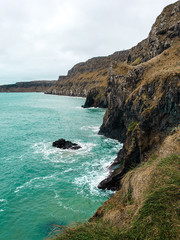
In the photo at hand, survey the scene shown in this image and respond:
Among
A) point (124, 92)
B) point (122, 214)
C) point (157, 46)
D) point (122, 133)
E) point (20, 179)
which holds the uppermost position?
point (157, 46)

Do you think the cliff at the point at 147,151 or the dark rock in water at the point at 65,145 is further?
the dark rock in water at the point at 65,145

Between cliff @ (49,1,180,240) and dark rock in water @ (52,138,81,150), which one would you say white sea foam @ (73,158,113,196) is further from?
dark rock in water @ (52,138,81,150)

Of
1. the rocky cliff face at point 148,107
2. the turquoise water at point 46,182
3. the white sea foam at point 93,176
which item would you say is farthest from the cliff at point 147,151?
the turquoise water at point 46,182

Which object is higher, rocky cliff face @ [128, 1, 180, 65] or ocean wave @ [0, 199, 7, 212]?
rocky cliff face @ [128, 1, 180, 65]

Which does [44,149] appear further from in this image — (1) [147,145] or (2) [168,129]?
(2) [168,129]

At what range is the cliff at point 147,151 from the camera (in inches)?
210

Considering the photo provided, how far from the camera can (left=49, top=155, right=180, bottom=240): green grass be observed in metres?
4.89

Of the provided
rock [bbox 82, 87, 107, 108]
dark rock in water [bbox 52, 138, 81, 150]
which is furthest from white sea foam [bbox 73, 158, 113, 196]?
rock [bbox 82, 87, 107, 108]

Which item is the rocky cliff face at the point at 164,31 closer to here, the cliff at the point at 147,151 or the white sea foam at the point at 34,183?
the cliff at the point at 147,151

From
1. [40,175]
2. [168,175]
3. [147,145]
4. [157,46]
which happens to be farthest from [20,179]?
[157,46]

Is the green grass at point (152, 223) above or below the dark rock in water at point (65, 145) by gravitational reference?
above

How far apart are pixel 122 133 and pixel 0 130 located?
36.6 meters

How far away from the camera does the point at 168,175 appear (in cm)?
671

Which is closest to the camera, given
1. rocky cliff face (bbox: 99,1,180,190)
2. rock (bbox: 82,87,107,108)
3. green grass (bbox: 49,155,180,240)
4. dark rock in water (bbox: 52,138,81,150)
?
green grass (bbox: 49,155,180,240)
